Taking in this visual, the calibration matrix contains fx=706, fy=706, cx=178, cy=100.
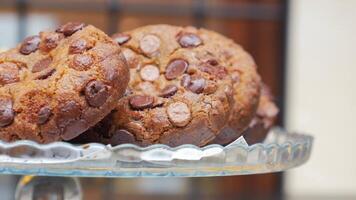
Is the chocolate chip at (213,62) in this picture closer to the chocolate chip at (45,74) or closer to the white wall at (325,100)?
the chocolate chip at (45,74)

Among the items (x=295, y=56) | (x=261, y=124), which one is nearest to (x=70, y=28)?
(x=261, y=124)

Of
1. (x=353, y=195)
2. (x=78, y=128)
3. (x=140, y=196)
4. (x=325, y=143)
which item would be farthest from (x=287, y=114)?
(x=78, y=128)

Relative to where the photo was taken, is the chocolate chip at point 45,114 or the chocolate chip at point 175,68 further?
the chocolate chip at point 175,68

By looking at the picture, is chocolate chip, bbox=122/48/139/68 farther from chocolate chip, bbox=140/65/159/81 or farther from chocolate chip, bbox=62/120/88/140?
chocolate chip, bbox=62/120/88/140

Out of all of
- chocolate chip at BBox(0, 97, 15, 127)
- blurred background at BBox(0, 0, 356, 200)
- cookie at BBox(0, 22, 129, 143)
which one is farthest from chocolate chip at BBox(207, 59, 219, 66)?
blurred background at BBox(0, 0, 356, 200)

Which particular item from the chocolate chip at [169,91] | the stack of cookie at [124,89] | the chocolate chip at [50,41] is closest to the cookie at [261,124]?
the stack of cookie at [124,89]

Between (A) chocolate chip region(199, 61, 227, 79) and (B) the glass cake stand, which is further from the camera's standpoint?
(A) chocolate chip region(199, 61, 227, 79)

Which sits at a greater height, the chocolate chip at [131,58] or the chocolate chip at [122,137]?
the chocolate chip at [131,58]
